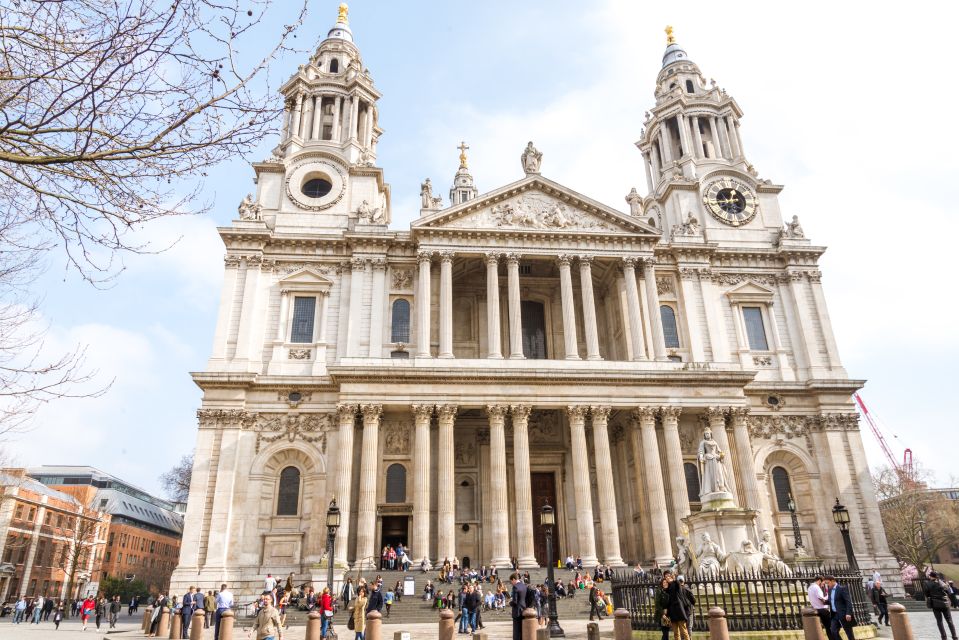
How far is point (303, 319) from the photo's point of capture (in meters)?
33.3

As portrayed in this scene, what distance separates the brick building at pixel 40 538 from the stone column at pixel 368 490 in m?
32.0

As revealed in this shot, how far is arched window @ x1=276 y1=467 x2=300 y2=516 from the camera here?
29.7 metres

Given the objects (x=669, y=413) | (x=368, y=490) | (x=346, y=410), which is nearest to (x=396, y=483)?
(x=368, y=490)

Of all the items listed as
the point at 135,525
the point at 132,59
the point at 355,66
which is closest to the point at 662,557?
the point at 132,59

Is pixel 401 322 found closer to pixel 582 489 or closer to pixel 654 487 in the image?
pixel 582 489

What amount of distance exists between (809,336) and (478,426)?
1909 centimetres

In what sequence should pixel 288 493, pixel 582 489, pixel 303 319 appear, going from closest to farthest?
pixel 582 489 < pixel 288 493 < pixel 303 319

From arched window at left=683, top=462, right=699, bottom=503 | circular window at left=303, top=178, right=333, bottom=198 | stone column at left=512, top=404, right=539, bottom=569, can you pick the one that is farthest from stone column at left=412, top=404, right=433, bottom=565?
circular window at left=303, top=178, right=333, bottom=198

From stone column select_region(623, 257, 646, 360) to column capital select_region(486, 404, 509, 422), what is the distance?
24.7 feet

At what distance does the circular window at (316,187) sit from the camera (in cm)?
3712

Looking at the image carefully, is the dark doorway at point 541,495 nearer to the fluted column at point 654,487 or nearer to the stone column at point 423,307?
the fluted column at point 654,487

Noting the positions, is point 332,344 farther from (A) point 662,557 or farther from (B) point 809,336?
(B) point 809,336

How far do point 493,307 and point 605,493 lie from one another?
10285 millimetres

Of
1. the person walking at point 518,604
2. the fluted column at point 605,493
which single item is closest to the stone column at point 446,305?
the fluted column at point 605,493
